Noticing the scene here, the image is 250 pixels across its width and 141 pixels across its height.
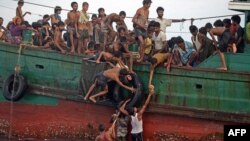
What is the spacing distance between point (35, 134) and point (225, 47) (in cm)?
531

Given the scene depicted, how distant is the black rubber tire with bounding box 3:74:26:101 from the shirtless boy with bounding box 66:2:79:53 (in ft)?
4.94

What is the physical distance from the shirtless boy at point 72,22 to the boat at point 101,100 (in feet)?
1.83

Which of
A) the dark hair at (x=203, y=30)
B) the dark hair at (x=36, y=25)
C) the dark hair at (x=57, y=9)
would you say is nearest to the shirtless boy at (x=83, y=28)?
the dark hair at (x=57, y=9)

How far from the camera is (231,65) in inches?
436

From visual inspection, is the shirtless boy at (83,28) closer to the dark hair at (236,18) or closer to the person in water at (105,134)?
the person in water at (105,134)

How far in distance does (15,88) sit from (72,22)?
220 centimetres

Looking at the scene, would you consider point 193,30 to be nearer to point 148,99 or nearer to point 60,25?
point 148,99

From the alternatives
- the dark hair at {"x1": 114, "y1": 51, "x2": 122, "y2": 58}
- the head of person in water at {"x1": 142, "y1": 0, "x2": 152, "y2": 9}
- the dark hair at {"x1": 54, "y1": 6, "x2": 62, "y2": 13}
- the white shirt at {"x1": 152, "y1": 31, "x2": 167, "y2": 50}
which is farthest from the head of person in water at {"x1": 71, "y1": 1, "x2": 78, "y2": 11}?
the white shirt at {"x1": 152, "y1": 31, "x2": 167, "y2": 50}

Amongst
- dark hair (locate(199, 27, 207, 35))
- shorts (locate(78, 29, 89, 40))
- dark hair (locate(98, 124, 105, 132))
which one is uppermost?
dark hair (locate(199, 27, 207, 35))

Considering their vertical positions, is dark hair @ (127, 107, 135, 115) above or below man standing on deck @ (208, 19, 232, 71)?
below

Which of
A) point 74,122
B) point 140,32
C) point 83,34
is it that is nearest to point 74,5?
point 83,34

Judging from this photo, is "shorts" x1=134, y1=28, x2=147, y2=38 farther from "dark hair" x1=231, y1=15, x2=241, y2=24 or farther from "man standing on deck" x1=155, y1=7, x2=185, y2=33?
"dark hair" x1=231, y1=15, x2=241, y2=24

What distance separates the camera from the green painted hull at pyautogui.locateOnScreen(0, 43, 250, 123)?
11.0m

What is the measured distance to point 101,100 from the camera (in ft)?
39.4
